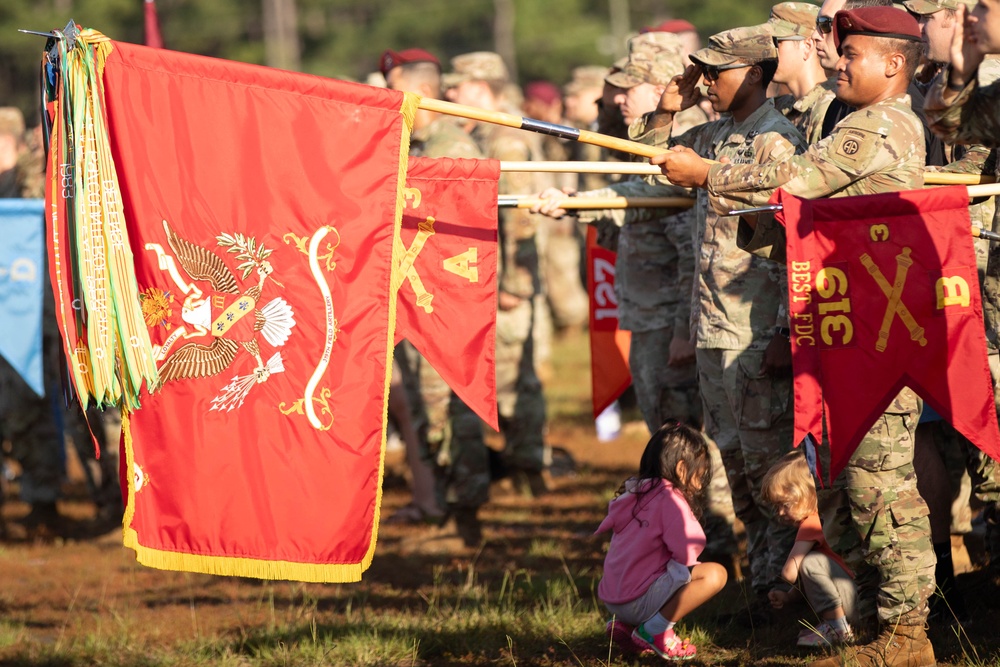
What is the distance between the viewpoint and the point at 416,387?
26.2 ft

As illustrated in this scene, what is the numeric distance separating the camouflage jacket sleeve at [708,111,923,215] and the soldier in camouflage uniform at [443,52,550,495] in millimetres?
4055

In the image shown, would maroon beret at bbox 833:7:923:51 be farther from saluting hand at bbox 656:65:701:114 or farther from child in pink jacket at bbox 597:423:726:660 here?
child in pink jacket at bbox 597:423:726:660

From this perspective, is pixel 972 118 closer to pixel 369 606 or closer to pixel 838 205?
pixel 838 205

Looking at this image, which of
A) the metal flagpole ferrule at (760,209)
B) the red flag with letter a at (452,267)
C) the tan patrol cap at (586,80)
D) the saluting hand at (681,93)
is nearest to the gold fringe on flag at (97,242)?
the red flag with letter a at (452,267)

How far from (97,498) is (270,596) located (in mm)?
2997

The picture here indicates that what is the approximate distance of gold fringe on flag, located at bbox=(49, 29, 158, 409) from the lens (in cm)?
468

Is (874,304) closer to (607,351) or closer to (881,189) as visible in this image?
(881,189)

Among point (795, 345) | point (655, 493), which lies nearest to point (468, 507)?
point (655, 493)

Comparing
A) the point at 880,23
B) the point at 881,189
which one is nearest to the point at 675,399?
the point at 881,189

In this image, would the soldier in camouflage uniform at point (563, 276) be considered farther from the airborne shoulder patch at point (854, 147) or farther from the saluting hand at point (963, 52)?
the saluting hand at point (963, 52)

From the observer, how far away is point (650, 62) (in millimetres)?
6754

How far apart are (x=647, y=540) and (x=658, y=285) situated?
1827mm

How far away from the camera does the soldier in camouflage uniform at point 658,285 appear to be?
6199 mm

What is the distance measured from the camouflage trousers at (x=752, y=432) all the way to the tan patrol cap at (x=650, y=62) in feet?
6.18
